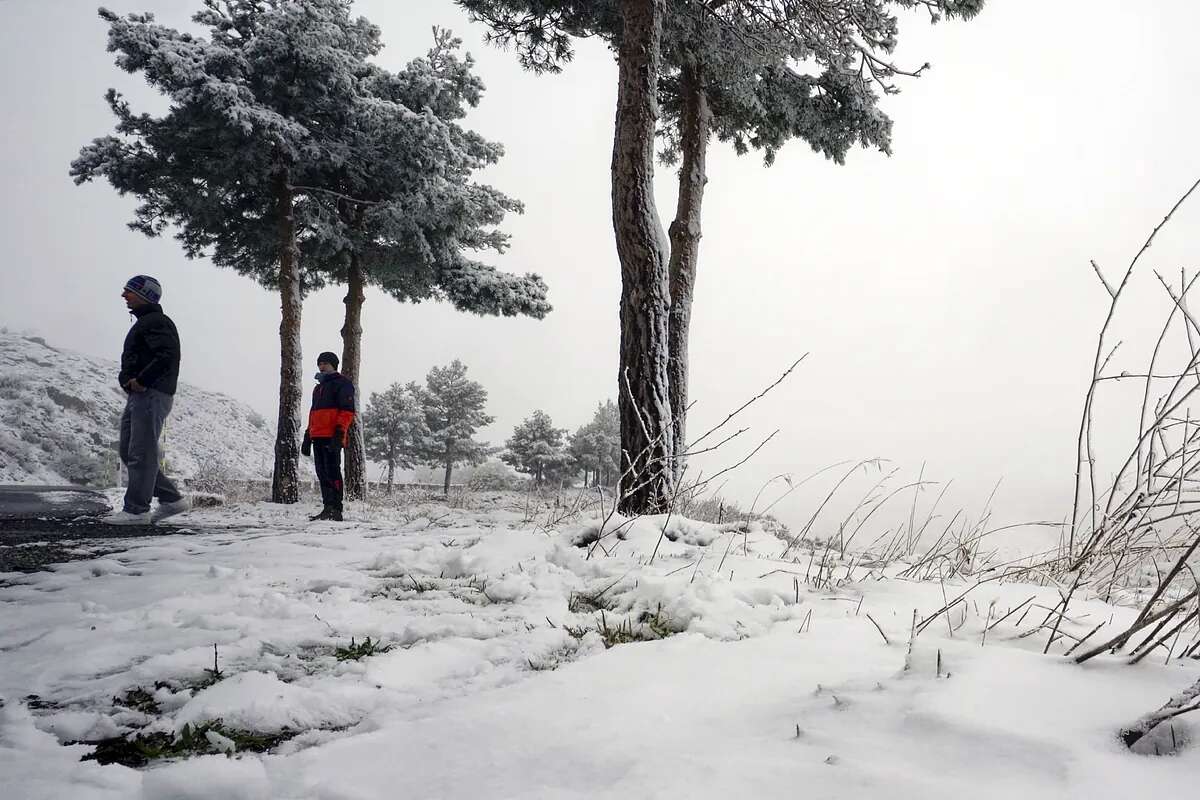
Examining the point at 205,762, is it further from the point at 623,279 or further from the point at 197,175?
the point at 197,175

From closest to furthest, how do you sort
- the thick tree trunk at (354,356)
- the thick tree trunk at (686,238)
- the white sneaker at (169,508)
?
the white sneaker at (169,508), the thick tree trunk at (686,238), the thick tree trunk at (354,356)

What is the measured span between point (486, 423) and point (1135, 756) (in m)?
37.9

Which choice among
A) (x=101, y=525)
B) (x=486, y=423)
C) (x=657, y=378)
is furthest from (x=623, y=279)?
(x=486, y=423)

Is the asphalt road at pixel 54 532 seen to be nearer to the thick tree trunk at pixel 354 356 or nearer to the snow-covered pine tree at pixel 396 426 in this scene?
the thick tree trunk at pixel 354 356

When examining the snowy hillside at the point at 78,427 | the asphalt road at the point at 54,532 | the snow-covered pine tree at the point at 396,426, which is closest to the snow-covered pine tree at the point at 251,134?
the asphalt road at the point at 54,532

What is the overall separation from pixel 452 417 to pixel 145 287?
105 ft

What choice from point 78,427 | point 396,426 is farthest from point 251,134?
point 396,426

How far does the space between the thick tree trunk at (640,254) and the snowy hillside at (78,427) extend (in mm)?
20386

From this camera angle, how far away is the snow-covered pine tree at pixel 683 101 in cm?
543

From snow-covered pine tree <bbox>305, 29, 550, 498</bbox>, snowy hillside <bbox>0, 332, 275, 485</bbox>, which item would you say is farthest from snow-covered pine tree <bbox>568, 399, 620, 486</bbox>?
snow-covered pine tree <bbox>305, 29, 550, 498</bbox>

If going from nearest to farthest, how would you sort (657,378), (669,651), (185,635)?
1. (669,651)
2. (185,635)
3. (657,378)

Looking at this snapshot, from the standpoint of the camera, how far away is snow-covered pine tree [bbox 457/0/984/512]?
17.8ft

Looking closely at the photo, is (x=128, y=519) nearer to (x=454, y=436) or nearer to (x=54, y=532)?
(x=54, y=532)

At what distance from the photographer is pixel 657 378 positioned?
5.37 meters
